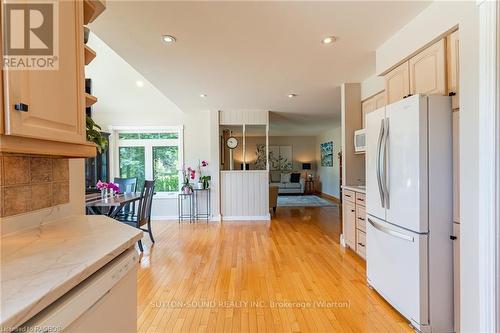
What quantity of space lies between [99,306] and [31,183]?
81 centimetres

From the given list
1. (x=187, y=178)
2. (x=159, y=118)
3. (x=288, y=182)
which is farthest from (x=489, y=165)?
(x=288, y=182)

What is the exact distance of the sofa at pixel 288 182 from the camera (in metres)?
9.93

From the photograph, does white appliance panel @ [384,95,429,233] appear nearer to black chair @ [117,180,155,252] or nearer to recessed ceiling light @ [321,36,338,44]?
recessed ceiling light @ [321,36,338,44]

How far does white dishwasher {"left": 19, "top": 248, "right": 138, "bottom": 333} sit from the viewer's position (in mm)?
700

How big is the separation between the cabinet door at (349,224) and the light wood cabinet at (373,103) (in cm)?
137

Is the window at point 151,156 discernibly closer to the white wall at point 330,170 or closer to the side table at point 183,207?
the side table at point 183,207

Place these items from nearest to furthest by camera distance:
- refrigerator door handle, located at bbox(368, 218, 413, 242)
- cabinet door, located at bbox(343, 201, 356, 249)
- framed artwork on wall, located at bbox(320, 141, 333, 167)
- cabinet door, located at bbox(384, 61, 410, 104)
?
1. refrigerator door handle, located at bbox(368, 218, 413, 242)
2. cabinet door, located at bbox(384, 61, 410, 104)
3. cabinet door, located at bbox(343, 201, 356, 249)
4. framed artwork on wall, located at bbox(320, 141, 333, 167)

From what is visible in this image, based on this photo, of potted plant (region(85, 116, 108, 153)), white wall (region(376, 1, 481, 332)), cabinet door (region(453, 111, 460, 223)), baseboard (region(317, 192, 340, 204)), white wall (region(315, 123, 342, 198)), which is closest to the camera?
white wall (region(376, 1, 481, 332))

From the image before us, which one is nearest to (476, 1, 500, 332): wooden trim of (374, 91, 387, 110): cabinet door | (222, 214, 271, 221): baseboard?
(374, 91, 387, 110): cabinet door

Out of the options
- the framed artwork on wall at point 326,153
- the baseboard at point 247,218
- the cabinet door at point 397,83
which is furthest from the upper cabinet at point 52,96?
the framed artwork on wall at point 326,153

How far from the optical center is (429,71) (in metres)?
2.07

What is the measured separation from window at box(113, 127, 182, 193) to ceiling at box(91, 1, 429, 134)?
2.10 metres

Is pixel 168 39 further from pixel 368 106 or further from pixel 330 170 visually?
pixel 330 170

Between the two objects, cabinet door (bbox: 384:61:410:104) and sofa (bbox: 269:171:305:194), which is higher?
cabinet door (bbox: 384:61:410:104)
